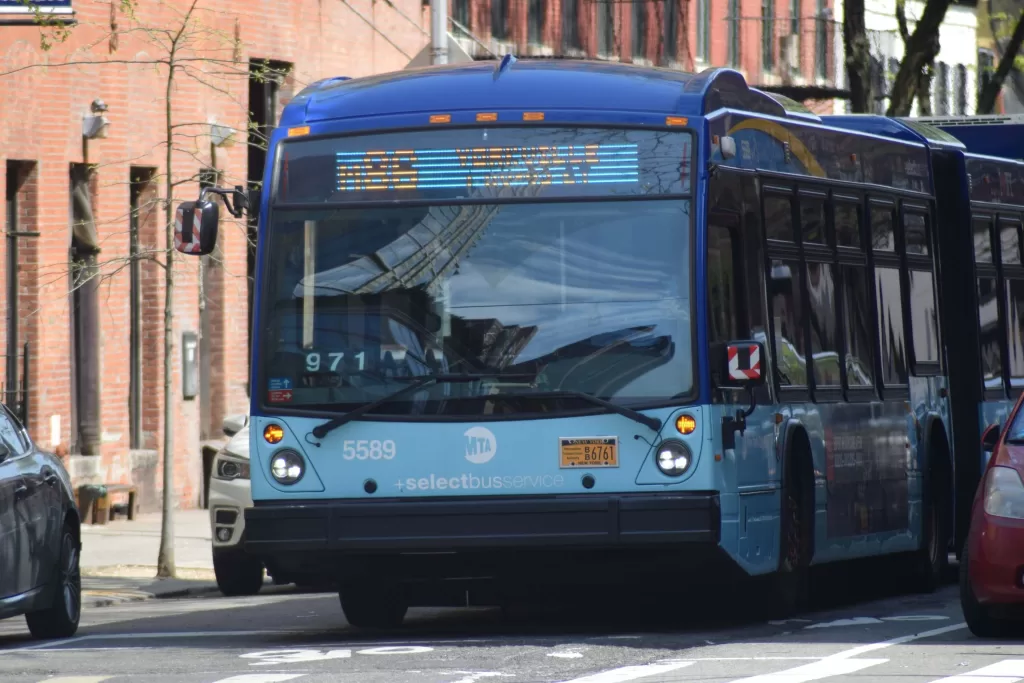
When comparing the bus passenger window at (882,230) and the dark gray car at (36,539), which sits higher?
the bus passenger window at (882,230)

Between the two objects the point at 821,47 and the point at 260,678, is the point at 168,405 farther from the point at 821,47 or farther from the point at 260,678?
the point at 821,47

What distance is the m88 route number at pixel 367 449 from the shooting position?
12992mm

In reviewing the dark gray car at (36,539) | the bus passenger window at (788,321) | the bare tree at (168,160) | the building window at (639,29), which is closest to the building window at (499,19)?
the building window at (639,29)

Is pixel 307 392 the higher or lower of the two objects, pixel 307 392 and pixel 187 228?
the lower

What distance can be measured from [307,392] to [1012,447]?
3629mm

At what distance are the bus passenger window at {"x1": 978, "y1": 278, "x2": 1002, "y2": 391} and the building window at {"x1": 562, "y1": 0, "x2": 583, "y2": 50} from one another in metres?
21.0

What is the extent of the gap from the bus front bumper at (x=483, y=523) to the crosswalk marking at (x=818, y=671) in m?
1.15

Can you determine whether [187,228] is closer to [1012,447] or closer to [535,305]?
[535,305]

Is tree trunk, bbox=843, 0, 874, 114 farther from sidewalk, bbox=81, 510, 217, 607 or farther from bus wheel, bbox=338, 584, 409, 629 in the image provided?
bus wheel, bbox=338, 584, 409, 629

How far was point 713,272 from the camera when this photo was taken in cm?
1309

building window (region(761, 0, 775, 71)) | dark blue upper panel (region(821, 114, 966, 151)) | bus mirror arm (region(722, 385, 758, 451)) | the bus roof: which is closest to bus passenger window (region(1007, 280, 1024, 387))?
dark blue upper panel (region(821, 114, 966, 151))

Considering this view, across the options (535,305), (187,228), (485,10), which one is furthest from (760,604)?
(485,10)

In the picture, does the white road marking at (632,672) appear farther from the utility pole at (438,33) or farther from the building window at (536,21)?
the building window at (536,21)

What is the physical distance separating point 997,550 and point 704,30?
3240 cm
